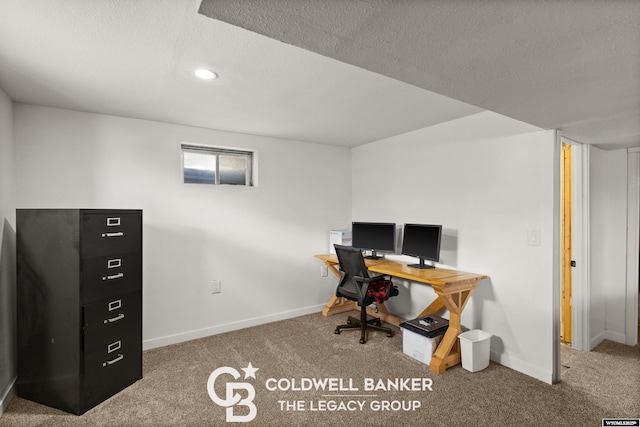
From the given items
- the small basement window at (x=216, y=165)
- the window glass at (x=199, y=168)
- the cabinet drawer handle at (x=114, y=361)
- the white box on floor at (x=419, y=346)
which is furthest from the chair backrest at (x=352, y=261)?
the cabinet drawer handle at (x=114, y=361)

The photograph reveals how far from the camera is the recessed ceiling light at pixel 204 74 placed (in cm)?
203

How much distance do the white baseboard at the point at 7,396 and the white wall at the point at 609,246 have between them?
4.76m

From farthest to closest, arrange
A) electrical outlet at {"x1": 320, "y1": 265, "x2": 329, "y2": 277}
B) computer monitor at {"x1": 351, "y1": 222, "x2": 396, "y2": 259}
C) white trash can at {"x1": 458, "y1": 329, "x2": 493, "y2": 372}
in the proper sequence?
electrical outlet at {"x1": 320, "y1": 265, "x2": 329, "y2": 277}, computer monitor at {"x1": 351, "y1": 222, "x2": 396, "y2": 259}, white trash can at {"x1": 458, "y1": 329, "x2": 493, "y2": 372}

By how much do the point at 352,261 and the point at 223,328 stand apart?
5.27 feet

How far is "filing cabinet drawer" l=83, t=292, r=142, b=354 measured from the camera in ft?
7.41

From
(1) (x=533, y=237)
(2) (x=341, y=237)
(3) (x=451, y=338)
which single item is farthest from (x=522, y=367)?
(2) (x=341, y=237)

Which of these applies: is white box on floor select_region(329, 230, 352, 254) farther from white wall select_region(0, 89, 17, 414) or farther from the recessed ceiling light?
white wall select_region(0, 89, 17, 414)

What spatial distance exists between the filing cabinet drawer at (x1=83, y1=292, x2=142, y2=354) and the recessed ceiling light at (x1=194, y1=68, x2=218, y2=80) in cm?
173

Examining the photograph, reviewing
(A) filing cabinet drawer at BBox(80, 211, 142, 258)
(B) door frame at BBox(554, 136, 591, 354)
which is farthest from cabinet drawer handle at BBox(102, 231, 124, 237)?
(B) door frame at BBox(554, 136, 591, 354)

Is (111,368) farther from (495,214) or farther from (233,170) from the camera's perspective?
(495,214)

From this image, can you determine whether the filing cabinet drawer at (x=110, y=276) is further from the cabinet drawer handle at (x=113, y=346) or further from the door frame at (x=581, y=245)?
the door frame at (x=581, y=245)

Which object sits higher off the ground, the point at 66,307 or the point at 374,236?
the point at 374,236

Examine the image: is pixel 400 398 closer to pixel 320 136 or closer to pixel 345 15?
pixel 345 15

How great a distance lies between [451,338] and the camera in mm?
2707
